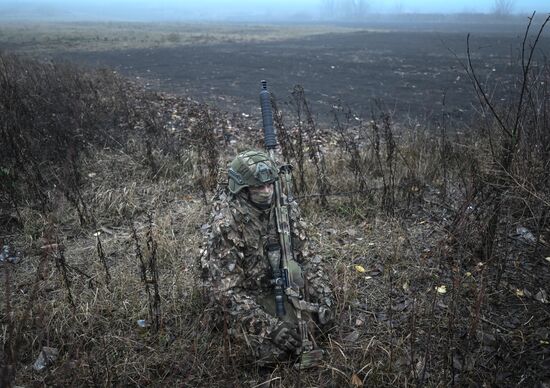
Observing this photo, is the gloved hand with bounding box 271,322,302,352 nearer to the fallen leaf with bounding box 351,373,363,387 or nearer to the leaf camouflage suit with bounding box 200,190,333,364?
the leaf camouflage suit with bounding box 200,190,333,364

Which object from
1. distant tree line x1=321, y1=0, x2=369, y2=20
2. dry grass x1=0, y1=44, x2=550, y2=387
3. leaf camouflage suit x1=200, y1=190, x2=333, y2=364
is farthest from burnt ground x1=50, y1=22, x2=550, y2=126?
distant tree line x1=321, y1=0, x2=369, y2=20

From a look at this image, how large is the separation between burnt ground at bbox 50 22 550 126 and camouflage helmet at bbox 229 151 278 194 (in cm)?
586

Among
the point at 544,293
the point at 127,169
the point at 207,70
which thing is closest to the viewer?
the point at 544,293

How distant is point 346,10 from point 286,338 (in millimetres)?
101754

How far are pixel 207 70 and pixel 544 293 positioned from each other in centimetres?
1613

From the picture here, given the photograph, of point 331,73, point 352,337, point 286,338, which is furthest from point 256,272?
point 331,73

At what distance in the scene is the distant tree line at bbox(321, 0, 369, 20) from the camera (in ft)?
293

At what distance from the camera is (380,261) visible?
412 centimetres

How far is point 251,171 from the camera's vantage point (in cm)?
284

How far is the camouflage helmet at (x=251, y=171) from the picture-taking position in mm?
2836

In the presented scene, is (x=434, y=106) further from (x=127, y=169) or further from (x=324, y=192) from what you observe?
(x=127, y=169)

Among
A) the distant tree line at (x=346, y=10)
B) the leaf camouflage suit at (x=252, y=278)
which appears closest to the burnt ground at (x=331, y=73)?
the leaf camouflage suit at (x=252, y=278)

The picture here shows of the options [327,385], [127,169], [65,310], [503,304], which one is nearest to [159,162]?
[127,169]

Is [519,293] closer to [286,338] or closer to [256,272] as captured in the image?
[286,338]
